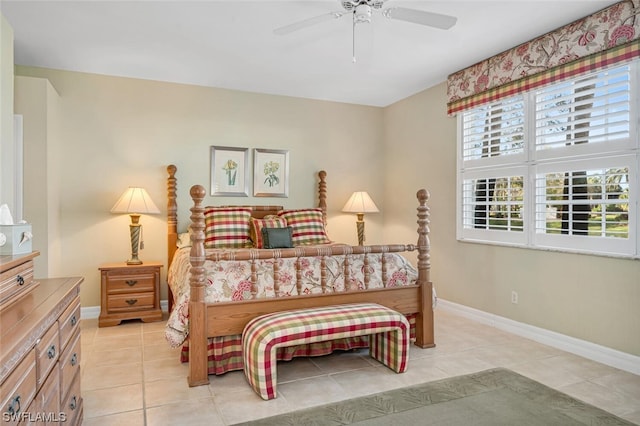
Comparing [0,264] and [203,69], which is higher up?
[203,69]

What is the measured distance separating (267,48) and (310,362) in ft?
8.89

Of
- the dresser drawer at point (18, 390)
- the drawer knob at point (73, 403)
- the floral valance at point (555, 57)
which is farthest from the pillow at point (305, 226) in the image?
the dresser drawer at point (18, 390)

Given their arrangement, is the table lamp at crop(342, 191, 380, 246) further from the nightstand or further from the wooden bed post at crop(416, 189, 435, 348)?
the nightstand

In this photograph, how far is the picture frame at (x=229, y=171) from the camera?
15.7ft

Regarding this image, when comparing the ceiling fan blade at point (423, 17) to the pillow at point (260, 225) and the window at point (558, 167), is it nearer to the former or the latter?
the window at point (558, 167)

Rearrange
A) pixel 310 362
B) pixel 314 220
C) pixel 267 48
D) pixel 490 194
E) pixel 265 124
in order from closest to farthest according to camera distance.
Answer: pixel 310 362 → pixel 267 48 → pixel 490 194 → pixel 314 220 → pixel 265 124

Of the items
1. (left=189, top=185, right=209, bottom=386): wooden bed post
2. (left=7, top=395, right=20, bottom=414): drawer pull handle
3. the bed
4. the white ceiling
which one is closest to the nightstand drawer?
the bed

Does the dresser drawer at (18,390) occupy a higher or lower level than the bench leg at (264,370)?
higher

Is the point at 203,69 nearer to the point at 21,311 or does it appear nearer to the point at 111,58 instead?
the point at 111,58

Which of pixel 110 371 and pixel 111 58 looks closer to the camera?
pixel 110 371

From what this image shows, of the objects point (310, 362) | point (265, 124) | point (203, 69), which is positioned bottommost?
point (310, 362)

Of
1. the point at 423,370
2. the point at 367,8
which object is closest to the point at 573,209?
the point at 423,370

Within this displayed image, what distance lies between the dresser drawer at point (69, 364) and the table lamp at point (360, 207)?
3.56m

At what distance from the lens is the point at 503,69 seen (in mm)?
3742
